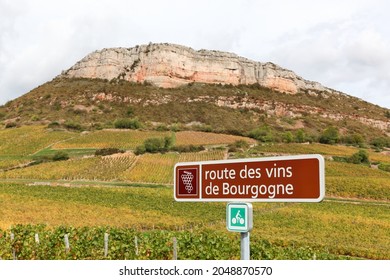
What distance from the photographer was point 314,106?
423 feet

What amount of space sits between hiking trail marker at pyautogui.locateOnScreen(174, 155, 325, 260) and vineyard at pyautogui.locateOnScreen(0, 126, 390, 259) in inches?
323

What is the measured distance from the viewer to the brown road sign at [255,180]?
4.34m

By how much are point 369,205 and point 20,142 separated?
194 ft

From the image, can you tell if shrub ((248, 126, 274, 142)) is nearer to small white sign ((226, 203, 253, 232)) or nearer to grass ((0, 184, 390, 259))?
grass ((0, 184, 390, 259))

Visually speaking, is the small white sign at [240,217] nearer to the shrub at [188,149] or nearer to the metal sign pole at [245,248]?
the metal sign pole at [245,248]

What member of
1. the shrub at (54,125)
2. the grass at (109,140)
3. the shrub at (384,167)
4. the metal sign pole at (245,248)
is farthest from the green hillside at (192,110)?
the metal sign pole at (245,248)

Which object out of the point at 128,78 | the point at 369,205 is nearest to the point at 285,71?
the point at 128,78

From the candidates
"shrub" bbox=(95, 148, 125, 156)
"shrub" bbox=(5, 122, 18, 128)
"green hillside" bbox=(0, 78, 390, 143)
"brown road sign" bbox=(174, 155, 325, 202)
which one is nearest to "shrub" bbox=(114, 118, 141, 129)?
"green hillside" bbox=(0, 78, 390, 143)

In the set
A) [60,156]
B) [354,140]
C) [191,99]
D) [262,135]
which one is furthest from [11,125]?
[354,140]

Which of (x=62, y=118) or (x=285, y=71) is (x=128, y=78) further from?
(x=285, y=71)

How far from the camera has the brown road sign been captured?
4.34m

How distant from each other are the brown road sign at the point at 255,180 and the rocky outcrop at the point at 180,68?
421 ft

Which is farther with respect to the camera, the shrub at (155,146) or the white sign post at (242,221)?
the shrub at (155,146)

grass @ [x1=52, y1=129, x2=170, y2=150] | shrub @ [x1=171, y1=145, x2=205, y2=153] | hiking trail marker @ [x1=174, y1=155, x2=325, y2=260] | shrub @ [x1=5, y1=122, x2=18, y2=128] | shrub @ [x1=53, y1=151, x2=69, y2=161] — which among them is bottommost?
hiking trail marker @ [x1=174, y1=155, x2=325, y2=260]
